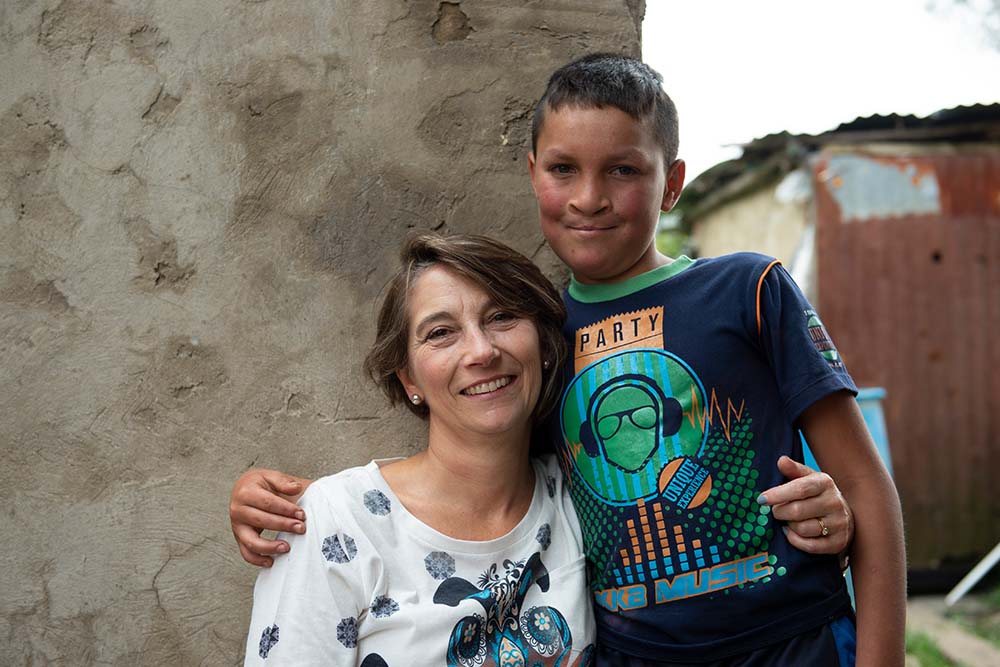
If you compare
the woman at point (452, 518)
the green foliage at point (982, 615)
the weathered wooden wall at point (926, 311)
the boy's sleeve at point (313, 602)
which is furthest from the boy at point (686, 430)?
the weathered wooden wall at point (926, 311)

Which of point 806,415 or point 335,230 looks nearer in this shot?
point 806,415

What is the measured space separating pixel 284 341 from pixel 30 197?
0.70m

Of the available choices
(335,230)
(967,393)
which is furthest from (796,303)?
(967,393)

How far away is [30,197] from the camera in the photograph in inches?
84.0

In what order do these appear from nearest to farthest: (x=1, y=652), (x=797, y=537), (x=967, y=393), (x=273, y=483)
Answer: (x=797, y=537) → (x=273, y=483) → (x=1, y=652) → (x=967, y=393)

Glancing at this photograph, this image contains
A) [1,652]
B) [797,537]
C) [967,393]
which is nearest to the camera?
[797,537]

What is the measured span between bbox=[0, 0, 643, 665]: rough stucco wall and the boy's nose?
0.51 meters

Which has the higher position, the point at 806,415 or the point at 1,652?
the point at 806,415

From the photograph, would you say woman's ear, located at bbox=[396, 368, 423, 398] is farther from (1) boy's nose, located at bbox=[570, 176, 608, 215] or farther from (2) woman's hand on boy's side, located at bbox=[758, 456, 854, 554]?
(2) woman's hand on boy's side, located at bbox=[758, 456, 854, 554]

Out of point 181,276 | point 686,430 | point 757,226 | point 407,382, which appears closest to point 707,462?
point 686,430

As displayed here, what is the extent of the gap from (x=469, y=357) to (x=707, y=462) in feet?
1.72

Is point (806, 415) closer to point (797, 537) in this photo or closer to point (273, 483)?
point (797, 537)

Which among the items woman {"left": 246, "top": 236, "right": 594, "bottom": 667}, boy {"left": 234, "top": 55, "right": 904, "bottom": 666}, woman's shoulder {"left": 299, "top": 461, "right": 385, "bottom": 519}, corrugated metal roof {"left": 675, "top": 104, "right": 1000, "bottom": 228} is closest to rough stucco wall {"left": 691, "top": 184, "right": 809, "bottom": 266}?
corrugated metal roof {"left": 675, "top": 104, "right": 1000, "bottom": 228}

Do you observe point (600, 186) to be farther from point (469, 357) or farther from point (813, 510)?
point (813, 510)
